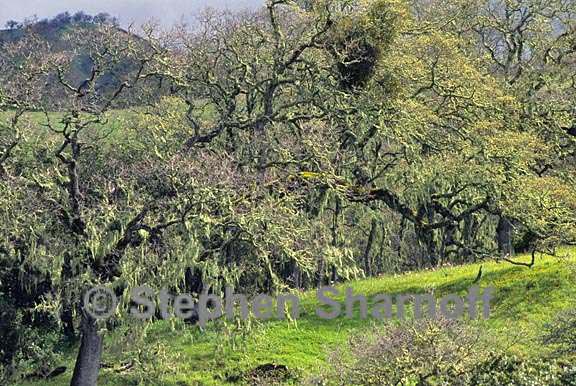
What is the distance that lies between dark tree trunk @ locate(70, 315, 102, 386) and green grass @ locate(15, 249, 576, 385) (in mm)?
620

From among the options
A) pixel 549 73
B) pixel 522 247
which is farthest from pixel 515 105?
pixel 549 73

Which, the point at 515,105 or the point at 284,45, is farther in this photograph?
the point at 515,105

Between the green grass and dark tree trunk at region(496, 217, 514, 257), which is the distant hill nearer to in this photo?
the green grass

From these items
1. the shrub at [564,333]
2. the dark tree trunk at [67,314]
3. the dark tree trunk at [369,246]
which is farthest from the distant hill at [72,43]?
the dark tree trunk at [369,246]

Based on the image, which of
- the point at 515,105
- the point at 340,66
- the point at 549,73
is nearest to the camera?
the point at 340,66

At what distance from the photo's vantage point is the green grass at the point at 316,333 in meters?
16.9

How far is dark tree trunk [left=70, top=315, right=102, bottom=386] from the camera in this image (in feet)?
50.6

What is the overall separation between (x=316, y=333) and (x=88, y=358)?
20.2ft

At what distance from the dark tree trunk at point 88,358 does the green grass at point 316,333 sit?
0.62 meters

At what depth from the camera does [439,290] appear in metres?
20.2

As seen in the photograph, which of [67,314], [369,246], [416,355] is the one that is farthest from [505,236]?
[67,314]

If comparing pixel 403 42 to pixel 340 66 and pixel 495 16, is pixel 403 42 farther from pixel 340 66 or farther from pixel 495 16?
A: pixel 495 16

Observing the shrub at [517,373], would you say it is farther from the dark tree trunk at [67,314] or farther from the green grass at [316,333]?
the dark tree trunk at [67,314]

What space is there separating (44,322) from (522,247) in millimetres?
16461
